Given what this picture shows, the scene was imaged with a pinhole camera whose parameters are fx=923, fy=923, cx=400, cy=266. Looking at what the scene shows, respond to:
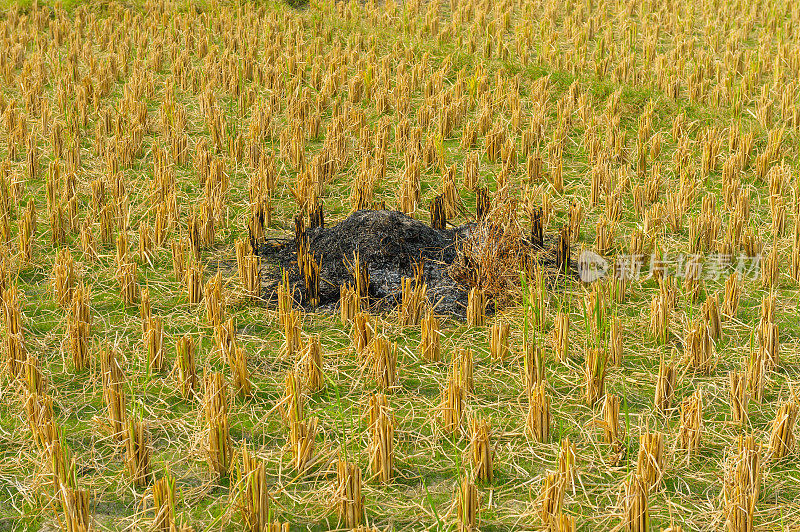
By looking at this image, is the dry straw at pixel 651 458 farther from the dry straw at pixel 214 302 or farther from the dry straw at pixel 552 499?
the dry straw at pixel 214 302

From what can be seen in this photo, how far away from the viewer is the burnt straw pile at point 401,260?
15.6 ft

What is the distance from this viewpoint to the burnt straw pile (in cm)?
475

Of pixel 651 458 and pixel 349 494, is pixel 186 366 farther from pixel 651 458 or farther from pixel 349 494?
pixel 651 458

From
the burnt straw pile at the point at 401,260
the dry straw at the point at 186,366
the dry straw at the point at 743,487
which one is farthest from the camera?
the burnt straw pile at the point at 401,260

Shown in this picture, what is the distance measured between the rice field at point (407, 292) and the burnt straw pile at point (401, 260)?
32mm

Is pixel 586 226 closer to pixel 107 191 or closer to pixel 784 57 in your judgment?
pixel 107 191

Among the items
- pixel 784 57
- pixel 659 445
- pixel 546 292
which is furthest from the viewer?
pixel 784 57

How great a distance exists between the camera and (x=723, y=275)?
16.6 ft

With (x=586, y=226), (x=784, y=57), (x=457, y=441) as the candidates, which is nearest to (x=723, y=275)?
(x=586, y=226)

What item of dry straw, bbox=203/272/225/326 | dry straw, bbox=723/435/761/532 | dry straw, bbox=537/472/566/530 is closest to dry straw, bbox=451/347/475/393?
dry straw, bbox=537/472/566/530

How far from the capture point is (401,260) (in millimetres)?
4977

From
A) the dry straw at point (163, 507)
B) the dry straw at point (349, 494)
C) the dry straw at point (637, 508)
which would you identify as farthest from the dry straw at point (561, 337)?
the dry straw at point (163, 507)

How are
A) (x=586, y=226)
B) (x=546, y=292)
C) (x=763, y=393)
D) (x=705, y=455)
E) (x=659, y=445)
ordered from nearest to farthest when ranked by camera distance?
(x=659, y=445) < (x=705, y=455) < (x=763, y=393) < (x=546, y=292) < (x=586, y=226)

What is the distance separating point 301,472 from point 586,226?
298 cm
